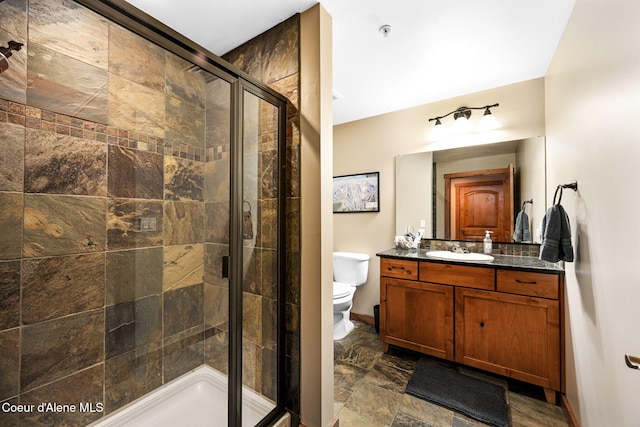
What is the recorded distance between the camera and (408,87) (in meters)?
2.33

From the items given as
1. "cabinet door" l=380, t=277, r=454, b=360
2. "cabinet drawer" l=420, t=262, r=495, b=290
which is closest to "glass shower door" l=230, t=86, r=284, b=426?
"cabinet door" l=380, t=277, r=454, b=360

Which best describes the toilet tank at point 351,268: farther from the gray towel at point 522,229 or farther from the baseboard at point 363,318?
the gray towel at point 522,229

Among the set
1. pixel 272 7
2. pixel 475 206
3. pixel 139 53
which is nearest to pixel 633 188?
pixel 475 206

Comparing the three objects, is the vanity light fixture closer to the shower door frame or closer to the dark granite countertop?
the dark granite countertop

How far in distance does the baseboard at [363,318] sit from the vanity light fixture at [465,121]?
2070 millimetres

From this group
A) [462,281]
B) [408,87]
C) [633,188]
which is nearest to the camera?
[633,188]

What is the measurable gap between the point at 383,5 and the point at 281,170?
1.08m

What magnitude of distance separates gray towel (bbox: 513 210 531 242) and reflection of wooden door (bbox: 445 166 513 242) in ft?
0.14

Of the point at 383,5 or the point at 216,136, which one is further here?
the point at 216,136

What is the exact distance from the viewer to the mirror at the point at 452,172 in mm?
2154

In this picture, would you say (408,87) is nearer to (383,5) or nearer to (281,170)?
(383,5)

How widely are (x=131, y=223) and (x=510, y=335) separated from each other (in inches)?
102

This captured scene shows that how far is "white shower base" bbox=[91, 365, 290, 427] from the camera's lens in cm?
137

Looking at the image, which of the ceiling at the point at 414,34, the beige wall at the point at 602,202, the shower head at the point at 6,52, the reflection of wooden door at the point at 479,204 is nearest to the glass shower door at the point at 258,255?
the ceiling at the point at 414,34
